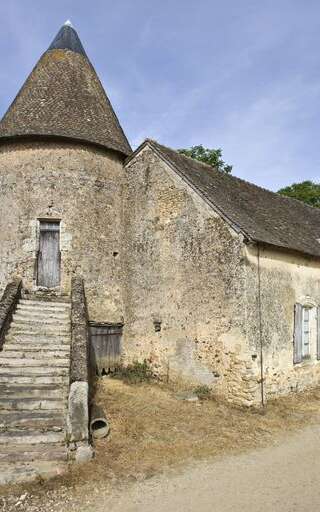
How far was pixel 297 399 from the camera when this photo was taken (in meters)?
11.8

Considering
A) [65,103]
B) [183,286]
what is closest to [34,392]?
[183,286]

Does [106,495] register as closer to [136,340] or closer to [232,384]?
[232,384]

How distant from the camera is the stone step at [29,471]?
21.1ft

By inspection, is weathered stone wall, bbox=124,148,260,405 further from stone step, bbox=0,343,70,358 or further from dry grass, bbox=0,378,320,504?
stone step, bbox=0,343,70,358

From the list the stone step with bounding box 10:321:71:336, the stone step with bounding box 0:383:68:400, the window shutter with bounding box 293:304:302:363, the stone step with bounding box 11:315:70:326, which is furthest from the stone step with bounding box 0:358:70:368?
the window shutter with bounding box 293:304:302:363

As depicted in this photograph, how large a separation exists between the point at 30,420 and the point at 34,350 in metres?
2.21

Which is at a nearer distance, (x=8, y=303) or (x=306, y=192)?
(x=8, y=303)

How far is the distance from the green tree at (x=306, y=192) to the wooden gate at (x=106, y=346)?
18.3 metres

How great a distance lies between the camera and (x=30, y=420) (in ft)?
25.1

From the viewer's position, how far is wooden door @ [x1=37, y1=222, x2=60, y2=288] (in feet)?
41.6

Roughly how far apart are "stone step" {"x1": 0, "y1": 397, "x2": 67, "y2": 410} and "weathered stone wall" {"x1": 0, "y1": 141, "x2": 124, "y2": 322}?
4677 millimetres

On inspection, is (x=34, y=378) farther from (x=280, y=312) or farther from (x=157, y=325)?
(x=280, y=312)

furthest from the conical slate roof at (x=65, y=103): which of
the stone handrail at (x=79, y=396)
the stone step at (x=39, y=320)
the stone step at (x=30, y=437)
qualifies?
the stone step at (x=30, y=437)

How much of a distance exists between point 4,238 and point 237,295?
683 centimetres
